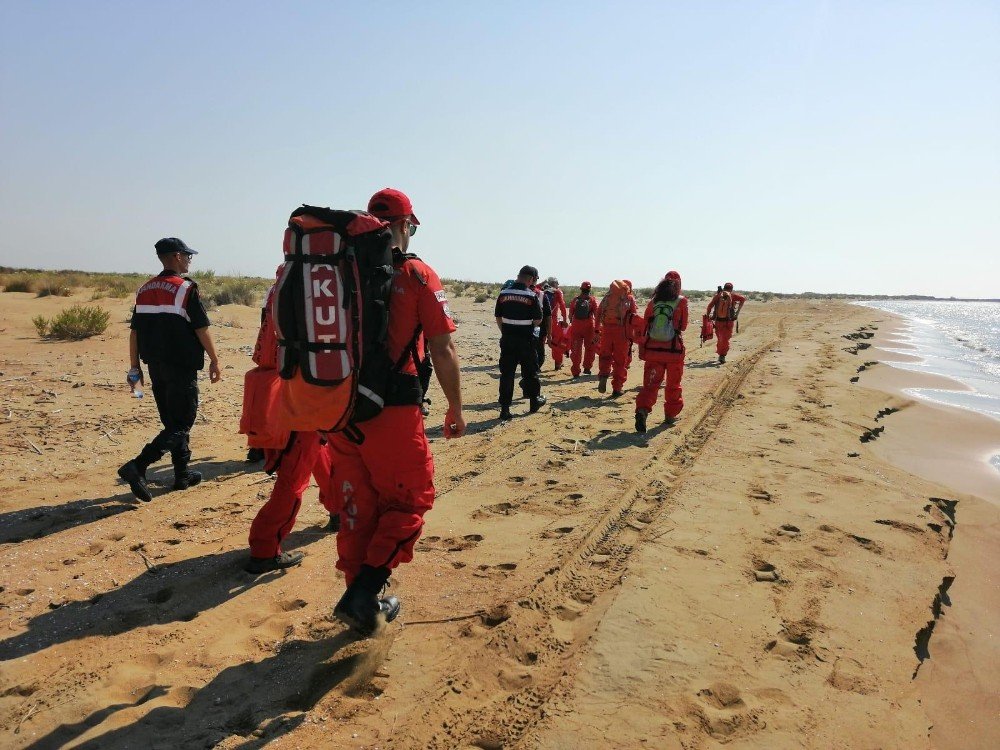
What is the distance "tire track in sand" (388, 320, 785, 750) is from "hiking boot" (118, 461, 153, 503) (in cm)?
322

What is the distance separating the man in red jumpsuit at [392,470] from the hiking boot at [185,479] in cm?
305

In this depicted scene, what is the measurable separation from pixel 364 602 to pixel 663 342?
582cm

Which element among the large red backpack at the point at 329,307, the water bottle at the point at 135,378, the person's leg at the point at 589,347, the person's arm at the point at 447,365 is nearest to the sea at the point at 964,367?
the person's leg at the point at 589,347

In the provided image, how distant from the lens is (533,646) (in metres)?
3.18

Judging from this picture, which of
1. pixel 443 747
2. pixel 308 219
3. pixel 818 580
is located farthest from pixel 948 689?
pixel 308 219

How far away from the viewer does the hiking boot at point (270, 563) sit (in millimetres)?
3928

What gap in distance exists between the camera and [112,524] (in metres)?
4.70

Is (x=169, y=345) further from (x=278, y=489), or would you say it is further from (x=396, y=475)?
(x=396, y=475)

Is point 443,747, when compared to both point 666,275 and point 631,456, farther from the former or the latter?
point 666,275

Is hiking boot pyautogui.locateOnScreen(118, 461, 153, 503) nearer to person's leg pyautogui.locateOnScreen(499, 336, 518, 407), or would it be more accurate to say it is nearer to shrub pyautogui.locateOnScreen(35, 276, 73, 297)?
person's leg pyautogui.locateOnScreen(499, 336, 518, 407)

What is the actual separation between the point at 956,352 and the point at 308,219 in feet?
84.2

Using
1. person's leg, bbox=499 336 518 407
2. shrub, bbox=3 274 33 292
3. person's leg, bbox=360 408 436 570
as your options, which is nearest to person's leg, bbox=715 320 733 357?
person's leg, bbox=499 336 518 407

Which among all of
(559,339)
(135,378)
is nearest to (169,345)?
(135,378)

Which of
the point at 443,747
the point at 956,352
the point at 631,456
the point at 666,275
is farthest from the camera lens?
the point at 956,352
